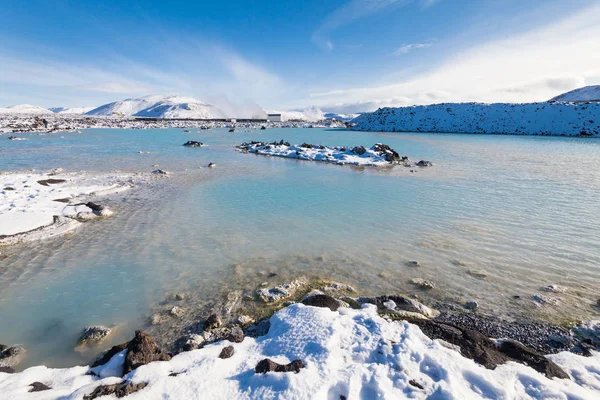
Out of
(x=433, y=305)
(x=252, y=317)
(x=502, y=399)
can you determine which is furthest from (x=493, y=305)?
(x=252, y=317)

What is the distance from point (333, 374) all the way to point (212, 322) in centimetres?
299

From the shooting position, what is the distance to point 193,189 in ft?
59.3

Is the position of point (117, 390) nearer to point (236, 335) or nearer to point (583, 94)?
point (236, 335)

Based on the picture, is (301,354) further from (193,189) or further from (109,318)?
(193,189)

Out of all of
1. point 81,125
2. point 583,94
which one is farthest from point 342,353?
point 583,94

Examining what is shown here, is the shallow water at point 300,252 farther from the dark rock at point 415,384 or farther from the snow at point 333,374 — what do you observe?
the dark rock at point 415,384

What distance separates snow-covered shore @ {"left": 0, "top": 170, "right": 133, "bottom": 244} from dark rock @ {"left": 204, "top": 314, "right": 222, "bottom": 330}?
8.45 metres

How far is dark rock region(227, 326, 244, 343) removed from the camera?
18.6 feet

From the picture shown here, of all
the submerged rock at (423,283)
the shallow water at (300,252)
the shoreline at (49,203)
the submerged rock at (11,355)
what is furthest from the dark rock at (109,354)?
the shoreline at (49,203)

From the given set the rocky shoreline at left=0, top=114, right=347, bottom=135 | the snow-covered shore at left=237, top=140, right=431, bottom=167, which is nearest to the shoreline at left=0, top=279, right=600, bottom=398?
the snow-covered shore at left=237, top=140, right=431, bottom=167

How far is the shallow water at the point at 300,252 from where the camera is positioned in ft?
22.8

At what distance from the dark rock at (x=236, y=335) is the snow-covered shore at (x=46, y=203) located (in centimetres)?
918

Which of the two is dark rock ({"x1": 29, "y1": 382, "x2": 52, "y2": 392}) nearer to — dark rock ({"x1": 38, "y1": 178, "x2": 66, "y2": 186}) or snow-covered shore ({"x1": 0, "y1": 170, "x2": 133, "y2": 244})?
snow-covered shore ({"x1": 0, "y1": 170, "x2": 133, "y2": 244})

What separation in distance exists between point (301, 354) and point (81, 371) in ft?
12.1
